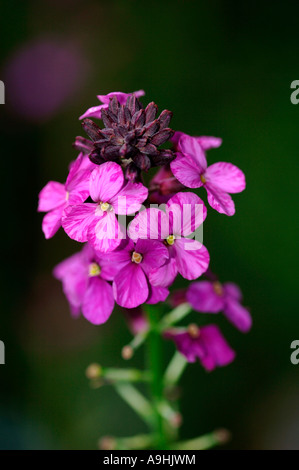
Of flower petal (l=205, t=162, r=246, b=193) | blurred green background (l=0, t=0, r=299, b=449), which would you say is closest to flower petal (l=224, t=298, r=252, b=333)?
flower petal (l=205, t=162, r=246, b=193)

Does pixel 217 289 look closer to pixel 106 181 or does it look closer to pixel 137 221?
pixel 137 221

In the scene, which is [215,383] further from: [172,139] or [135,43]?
[135,43]

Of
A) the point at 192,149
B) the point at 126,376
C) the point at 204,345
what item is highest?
the point at 192,149

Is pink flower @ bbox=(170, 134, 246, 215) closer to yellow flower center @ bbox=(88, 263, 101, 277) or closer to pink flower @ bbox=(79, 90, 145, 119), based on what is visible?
pink flower @ bbox=(79, 90, 145, 119)

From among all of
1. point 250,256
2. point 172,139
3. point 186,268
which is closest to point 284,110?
point 250,256

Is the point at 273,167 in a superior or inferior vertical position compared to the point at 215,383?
superior

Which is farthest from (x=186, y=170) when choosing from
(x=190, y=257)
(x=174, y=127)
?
(x=174, y=127)
